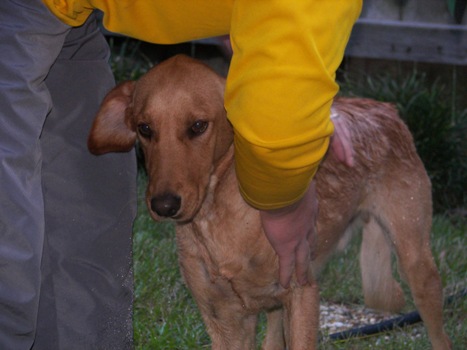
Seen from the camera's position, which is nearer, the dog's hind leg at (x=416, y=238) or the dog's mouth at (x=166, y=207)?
the dog's mouth at (x=166, y=207)

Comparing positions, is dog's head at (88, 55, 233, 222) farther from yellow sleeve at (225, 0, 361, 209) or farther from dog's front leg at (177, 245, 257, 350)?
yellow sleeve at (225, 0, 361, 209)

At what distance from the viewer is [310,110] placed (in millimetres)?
2213

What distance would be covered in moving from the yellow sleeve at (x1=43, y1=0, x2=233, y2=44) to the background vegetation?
195 cm

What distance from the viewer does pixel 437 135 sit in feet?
23.7

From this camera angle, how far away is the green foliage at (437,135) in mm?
7215

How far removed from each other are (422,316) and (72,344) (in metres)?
1.80

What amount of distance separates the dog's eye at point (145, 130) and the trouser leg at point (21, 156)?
0.54m

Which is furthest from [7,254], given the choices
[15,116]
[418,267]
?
[418,267]

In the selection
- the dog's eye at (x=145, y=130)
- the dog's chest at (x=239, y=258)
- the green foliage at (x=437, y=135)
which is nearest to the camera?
the dog's eye at (x=145, y=130)

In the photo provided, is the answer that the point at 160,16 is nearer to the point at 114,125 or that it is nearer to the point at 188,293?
the point at 114,125

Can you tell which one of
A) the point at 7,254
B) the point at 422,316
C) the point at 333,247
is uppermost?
the point at 7,254

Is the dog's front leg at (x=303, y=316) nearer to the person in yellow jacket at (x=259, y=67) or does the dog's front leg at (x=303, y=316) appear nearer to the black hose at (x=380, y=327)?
the person in yellow jacket at (x=259, y=67)

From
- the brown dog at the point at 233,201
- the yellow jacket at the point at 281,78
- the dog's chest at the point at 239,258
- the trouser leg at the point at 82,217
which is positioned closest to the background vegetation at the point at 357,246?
the brown dog at the point at 233,201

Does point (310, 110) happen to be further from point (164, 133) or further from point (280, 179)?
point (164, 133)
